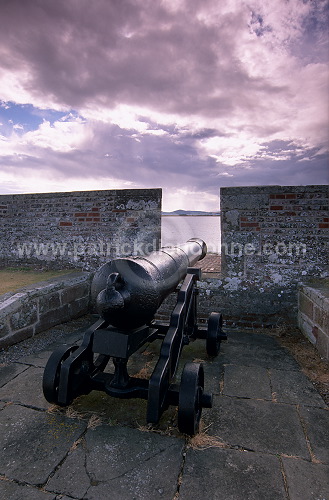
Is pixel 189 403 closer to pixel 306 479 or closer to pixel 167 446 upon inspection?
pixel 167 446

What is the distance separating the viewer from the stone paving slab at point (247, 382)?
2744 mm

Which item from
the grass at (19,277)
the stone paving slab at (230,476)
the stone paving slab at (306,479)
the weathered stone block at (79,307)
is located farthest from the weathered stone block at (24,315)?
the stone paving slab at (306,479)

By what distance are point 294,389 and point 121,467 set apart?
70.2 inches

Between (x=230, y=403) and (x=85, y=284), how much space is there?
3.24 meters

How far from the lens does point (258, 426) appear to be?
2279mm

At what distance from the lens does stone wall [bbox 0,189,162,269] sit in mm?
5125

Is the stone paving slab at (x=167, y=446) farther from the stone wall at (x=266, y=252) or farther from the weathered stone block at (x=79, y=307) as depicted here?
the weathered stone block at (x=79, y=307)

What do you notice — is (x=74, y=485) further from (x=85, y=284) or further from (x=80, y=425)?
(x=85, y=284)

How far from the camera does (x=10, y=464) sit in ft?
6.16

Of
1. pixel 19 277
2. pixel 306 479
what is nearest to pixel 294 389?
pixel 306 479

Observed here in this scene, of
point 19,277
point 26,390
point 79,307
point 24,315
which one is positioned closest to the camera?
point 26,390

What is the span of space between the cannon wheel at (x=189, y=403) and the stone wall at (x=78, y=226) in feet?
10.2

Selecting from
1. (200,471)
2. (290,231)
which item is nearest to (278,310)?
(290,231)

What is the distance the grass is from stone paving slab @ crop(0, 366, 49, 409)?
5.14ft
